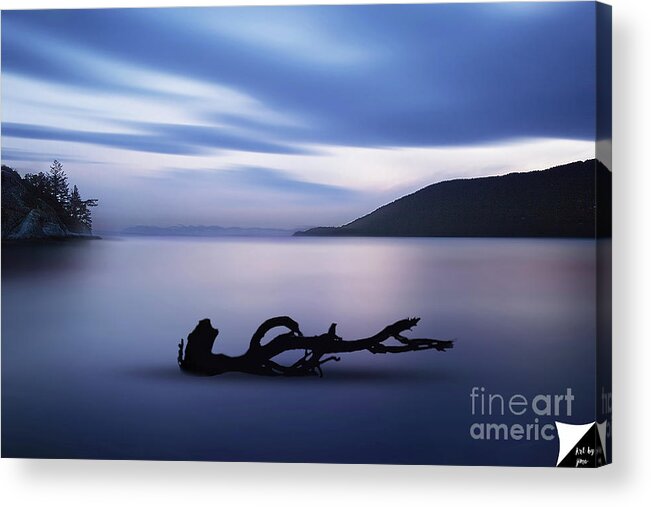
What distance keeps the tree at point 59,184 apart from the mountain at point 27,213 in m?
0.03

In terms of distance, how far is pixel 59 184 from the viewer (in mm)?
5777

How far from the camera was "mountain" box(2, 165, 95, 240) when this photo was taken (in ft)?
19.0

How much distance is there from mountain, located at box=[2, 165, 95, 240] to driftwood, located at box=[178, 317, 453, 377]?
2.68ft

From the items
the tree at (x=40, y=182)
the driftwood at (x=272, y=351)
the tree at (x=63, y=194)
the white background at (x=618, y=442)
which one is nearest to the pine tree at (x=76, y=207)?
the tree at (x=63, y=194)

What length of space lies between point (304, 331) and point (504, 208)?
A: 1177mm

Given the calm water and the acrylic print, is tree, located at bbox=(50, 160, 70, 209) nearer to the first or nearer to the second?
the acrylic print

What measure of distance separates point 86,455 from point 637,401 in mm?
2810

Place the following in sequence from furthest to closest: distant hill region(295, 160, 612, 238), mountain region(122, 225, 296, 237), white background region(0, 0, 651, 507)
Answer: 1. mountain region(122, 225, 296, 237)
2. white background region(0, 0, 651, 507)
3. distant hill region(295, 160, 612, 238)

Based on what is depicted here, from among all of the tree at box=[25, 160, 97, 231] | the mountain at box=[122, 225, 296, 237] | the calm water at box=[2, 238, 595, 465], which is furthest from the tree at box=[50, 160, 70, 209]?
the mountain at box=[122, 225, 296, 237]

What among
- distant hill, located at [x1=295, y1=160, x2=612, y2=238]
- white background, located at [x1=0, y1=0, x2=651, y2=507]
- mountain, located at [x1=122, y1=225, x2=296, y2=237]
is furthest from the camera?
mountain, located at [x1=122, y1=225, x2=296, y2=237]

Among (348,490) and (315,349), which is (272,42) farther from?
(348,490)

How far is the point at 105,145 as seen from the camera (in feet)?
18.8

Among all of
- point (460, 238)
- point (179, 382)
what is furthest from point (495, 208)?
point (179, 382)

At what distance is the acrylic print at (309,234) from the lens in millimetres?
5508
